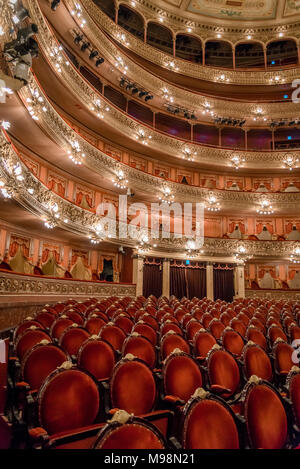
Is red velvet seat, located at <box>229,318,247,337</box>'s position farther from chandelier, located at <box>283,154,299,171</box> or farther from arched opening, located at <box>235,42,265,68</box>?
arched opening, located at <box>235,42,265,68</box>

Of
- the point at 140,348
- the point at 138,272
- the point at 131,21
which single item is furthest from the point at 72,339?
the point at 131,21

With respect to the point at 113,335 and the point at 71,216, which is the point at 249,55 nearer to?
the point at 71,216

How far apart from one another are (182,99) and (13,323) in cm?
1512

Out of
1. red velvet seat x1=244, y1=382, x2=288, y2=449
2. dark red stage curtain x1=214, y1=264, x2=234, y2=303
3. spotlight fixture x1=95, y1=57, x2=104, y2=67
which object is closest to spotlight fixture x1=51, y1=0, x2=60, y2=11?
spotlight fixture x1=95, y1=57, x2=104, y2=67

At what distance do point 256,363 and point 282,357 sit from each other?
1.50 feet

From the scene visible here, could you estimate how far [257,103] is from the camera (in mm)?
17469

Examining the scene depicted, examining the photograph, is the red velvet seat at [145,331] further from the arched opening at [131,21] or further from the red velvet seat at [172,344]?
the arched opening at [131,21]

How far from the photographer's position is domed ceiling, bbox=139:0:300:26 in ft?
58.1

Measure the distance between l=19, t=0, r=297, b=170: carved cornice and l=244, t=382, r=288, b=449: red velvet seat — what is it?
980 centimetres

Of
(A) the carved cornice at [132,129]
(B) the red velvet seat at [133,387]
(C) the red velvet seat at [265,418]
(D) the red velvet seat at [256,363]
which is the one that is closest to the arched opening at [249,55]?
(A) the carved cornice at [132,129]

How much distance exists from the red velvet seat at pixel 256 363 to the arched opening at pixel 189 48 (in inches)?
824

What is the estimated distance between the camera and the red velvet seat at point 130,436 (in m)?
1.28

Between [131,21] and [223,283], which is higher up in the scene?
[131,21]

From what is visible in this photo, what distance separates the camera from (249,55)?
66.3 ft
